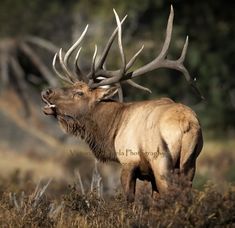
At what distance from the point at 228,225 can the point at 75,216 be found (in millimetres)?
2201

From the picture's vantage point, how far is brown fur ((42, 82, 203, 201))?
1091 centimetres

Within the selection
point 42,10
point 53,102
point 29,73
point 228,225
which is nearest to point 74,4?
point 42,10

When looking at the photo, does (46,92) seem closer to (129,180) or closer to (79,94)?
(79,94)

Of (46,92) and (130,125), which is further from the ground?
(46,92)

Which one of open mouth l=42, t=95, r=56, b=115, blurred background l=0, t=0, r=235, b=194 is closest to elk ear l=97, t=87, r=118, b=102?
open mouth l=42, t=95, r=56, b=115

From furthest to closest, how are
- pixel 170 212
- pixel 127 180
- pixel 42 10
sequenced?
pixel 42 10 < pixel 127 180 < pixel 170 212

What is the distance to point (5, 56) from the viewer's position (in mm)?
33438

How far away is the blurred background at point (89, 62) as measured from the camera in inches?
1160

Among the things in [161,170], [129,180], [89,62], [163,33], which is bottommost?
[163,33]

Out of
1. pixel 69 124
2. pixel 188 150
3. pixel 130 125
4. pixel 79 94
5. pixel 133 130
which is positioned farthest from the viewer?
pixel 69 124

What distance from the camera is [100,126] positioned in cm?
1261

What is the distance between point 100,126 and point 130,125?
0.89 metres

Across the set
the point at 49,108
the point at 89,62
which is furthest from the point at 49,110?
the point at 89,62

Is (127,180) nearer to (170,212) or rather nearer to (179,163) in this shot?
(179,163)
